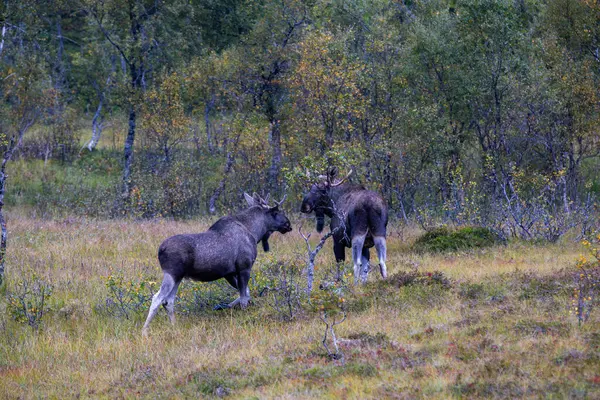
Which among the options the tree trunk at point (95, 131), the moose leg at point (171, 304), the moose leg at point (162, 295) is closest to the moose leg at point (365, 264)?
the moose leg at point (171, 304)

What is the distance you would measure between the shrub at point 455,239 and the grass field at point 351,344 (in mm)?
1696

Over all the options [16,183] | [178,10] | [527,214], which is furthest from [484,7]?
[16,183]

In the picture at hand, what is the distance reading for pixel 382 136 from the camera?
86.9 feet

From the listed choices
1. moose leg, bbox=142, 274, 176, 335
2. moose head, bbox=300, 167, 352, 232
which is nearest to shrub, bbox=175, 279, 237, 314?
moose leg, bbox=142, 274, 176, 335

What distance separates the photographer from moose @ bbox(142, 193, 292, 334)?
42.1 ft

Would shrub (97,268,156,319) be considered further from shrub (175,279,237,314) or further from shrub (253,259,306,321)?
shrub (253,259,306,321)

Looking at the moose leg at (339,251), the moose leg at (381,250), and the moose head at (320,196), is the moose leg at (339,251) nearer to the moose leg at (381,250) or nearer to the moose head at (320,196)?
the moose head at (320,196)

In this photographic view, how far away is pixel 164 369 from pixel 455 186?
53.9 ft

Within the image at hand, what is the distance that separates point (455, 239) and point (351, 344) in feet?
30.5

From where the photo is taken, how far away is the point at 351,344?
10.6 m

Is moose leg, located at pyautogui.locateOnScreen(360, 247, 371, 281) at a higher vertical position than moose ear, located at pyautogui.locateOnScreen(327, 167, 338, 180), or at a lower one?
lower

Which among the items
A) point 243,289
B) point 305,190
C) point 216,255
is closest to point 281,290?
point 243,289

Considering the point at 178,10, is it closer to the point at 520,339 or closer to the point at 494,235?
the point at 494,235

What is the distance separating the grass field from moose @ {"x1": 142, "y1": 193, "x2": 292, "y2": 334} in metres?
0.56
